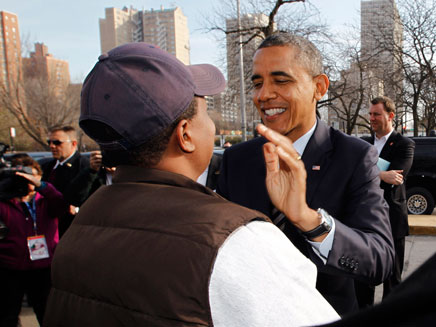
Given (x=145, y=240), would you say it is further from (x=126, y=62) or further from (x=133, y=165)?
(x=126, y=62)

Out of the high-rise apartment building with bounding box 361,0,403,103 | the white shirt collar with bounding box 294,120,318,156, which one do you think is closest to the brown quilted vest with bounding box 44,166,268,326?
the white shirt collar with bounding box 294,120,318,156

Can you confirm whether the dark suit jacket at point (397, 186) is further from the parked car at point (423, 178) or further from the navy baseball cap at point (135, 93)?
the parked car at point (423, 178)

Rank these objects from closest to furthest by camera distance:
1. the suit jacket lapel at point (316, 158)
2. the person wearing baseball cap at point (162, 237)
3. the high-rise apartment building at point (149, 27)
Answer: the person wearing baseball cap at point (162, 237), the suit jacket lapel at point (316, 158), the high-rise apartment building at point (149, 27)

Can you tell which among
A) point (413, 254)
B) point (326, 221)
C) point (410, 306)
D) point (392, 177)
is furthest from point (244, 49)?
point (410, 306)

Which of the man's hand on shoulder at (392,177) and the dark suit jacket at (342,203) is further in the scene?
the man's hand on shoulder at (392,177)

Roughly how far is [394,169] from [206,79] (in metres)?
3.41

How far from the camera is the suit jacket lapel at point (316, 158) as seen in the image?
5.83ft

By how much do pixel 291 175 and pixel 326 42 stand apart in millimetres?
15828

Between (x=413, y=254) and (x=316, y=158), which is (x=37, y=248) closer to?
(x=316, y=158)

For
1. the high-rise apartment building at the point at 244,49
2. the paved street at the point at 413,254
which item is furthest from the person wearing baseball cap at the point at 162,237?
the high-rise apartment building at the point at 244,49

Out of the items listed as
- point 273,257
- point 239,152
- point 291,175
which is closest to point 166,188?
point 273,257

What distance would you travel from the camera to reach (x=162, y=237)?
0.82m

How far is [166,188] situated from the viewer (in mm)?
953

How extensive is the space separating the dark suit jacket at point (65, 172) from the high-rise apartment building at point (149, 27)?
99565 millimetres
